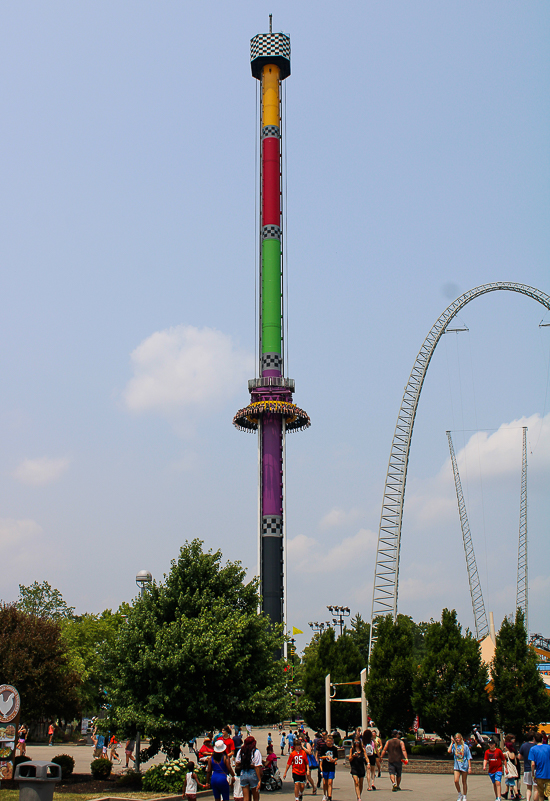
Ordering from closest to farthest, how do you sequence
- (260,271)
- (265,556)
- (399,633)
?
(399,633) → (265,556) → (260,271)

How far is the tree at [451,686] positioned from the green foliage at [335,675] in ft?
44.8

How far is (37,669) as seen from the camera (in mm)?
36344

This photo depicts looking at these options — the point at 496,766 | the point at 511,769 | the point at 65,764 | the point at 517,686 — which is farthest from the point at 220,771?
the point at 517,686

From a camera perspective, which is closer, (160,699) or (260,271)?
(160,699)

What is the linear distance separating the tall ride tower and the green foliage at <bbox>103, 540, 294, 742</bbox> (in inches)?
1822

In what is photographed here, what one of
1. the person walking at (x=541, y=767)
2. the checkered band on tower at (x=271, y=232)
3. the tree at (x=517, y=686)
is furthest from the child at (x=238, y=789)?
the checkered band on tower at (x=271, y=232)

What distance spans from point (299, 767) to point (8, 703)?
7996mm

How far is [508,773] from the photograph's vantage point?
877 inches

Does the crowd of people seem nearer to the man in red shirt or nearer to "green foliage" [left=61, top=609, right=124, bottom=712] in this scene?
the man in red shirt

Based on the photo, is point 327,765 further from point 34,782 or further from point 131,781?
point 34,782

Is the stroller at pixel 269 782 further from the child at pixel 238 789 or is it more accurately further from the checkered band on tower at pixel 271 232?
the checkered band on tower at pixel 271 232

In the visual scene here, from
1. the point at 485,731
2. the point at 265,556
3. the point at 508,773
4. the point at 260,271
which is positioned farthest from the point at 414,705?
the point at 260,271

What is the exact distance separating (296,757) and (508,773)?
623 centimetres

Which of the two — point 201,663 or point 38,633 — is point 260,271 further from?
point 201,663
